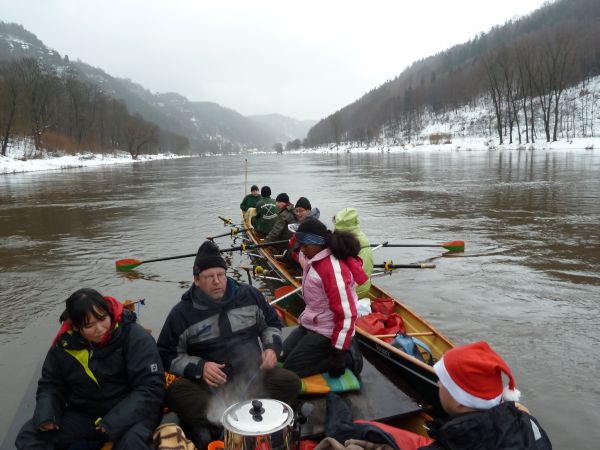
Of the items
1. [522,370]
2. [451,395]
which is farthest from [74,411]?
[522,370]

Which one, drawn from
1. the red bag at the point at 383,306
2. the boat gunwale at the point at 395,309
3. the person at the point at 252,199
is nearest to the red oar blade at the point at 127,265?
the boat gunwale at the point at 395,309

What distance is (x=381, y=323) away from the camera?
5.70m

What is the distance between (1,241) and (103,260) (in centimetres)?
496

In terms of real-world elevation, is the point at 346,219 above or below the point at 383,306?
above

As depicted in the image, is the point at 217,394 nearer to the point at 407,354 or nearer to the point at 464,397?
the point at 407,354

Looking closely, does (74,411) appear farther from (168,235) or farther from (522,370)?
(168,235)

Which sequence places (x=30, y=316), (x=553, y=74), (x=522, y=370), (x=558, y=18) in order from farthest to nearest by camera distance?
(x=558, y=18) → (x=553, y=74) → (x=30, y=316) → (x=522, y=370)

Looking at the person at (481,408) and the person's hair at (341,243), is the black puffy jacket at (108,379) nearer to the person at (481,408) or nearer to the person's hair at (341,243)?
the person's hair at (341,243)

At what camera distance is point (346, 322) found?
4.14 metres

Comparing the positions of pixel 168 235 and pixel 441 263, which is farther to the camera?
pixel 168 235

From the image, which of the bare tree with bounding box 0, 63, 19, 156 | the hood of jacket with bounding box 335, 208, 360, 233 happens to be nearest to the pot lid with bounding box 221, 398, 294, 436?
the hood of jacket with bounding box 335, 208, 360, 233

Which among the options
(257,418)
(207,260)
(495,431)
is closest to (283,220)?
(207,260)

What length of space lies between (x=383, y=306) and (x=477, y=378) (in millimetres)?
4057

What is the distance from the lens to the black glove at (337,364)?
4.12m
